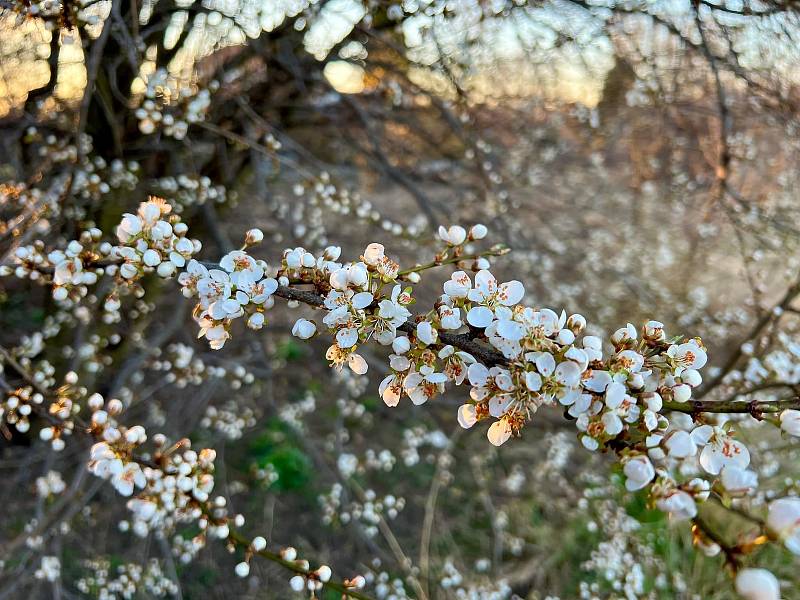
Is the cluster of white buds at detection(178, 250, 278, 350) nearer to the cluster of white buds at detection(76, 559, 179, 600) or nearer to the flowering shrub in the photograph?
the flowering shrub

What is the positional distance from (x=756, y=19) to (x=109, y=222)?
297cm

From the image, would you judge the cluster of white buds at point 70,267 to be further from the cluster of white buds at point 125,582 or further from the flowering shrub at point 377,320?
the cluster of white buds at point 125,582

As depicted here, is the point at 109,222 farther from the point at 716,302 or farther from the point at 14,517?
the point at 716,302

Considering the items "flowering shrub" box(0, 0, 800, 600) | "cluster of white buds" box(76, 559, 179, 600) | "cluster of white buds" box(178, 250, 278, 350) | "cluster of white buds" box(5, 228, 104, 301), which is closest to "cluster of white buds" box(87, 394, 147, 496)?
"flowering shrub" box(0, 0, 800, 600)

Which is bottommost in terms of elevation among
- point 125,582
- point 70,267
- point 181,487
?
point 125,582

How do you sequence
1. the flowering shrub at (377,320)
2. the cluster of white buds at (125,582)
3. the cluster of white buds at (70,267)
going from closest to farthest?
1. the flowering shrub at (377,320)
2. the cluster of white buds at (70,267)
3. the cluster of white buds at (125,582)

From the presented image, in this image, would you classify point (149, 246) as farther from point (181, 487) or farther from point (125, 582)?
point (125, 582)

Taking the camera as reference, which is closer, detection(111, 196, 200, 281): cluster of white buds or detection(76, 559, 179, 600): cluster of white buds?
detection(111, 196, 200, 281): cluster of white buds

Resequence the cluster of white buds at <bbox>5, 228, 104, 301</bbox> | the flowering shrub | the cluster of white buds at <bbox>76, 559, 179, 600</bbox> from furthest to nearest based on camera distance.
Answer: the cluster of white buds at <bbox>76, 559, 179, 600</bbox>
the cluster of white buds at <bbox>5, 228, 104, 301</bbox>
the flowering shrub

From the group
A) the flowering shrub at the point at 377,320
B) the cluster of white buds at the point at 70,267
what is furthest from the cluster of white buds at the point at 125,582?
the cluster of white buds at the point at 70,267

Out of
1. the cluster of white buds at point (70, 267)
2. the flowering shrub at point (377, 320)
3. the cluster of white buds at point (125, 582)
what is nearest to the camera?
the flowering shrub at point (377, 320)

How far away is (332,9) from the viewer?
229cm

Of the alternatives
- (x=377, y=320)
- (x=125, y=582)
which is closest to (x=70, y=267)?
(x=377, y=320)

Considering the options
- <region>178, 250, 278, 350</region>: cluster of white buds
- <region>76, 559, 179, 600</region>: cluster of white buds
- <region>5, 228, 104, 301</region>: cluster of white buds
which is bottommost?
<region>76, 559, 179, 600</region>: cluster of white buds
